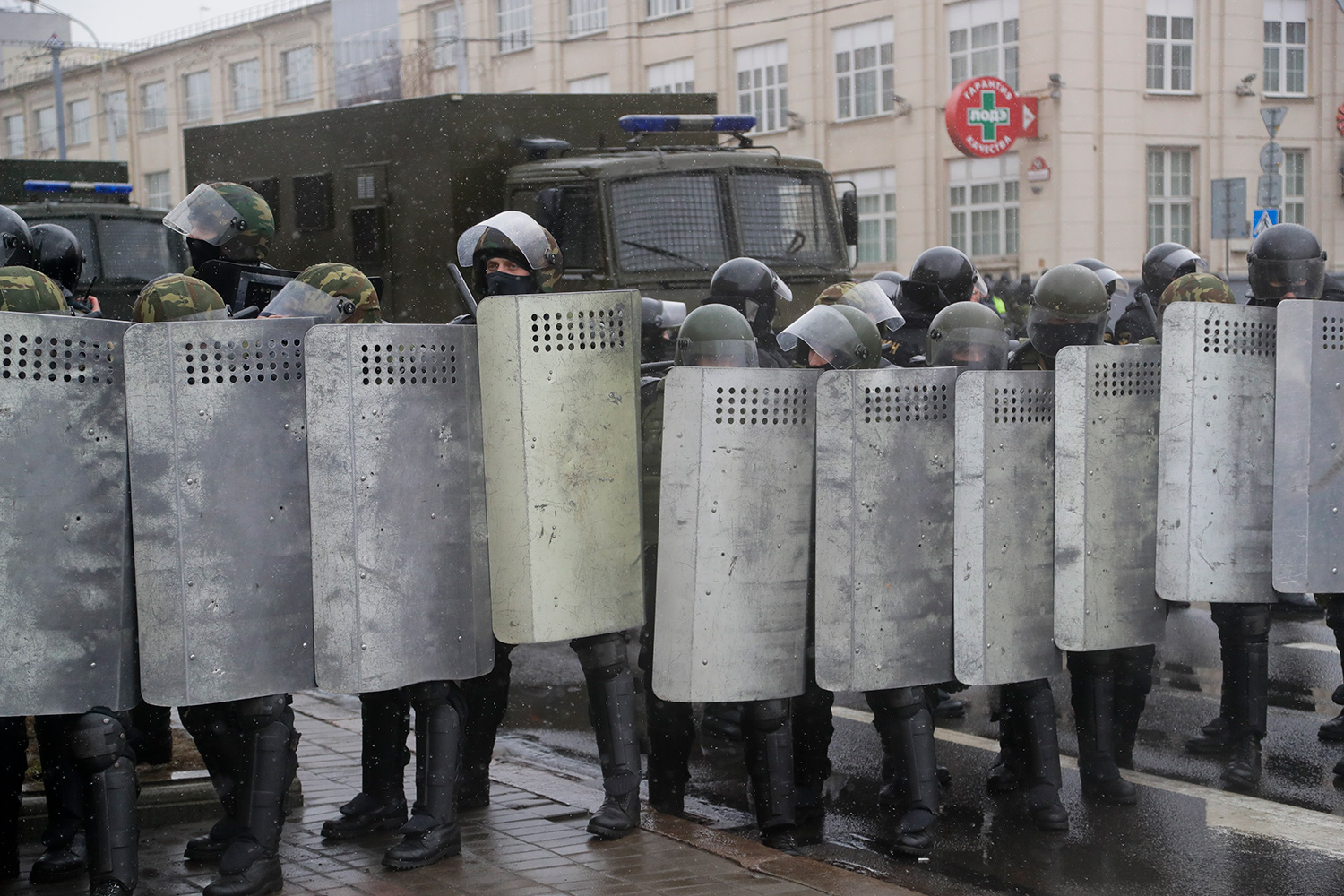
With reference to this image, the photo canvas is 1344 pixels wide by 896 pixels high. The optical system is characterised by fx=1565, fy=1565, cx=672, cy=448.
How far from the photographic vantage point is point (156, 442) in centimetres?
441

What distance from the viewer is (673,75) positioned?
36.3m

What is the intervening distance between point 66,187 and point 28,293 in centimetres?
983

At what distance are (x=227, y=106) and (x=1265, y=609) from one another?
160 ft

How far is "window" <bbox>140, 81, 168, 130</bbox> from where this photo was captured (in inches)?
2047

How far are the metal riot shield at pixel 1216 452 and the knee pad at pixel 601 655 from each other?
1868 mm

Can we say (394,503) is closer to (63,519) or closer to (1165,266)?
(63,519)

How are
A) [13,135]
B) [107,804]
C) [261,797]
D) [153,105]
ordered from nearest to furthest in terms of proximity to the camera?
[107,804]
[261,797]
[153,105]
[13,135]

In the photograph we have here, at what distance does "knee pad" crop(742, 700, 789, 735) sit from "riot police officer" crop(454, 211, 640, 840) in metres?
0.41

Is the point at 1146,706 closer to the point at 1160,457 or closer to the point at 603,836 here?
the point at 1160,457

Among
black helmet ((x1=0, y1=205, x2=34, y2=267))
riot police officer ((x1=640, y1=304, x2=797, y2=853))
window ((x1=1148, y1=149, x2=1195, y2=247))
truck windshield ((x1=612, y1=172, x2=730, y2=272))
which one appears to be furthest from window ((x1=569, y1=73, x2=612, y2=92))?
riot police officer ((x1=640, y1=304, x2=797, y2=853))

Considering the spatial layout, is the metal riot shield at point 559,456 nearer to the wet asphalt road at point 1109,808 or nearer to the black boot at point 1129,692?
the wet asphalt road at point 1109,808

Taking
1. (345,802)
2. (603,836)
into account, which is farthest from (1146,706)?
(345,802)

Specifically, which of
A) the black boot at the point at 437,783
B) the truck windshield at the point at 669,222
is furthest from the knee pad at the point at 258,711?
the truck windshield at the point at 669,222

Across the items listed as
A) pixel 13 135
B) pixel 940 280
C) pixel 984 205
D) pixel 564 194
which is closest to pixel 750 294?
pixel 940 280
